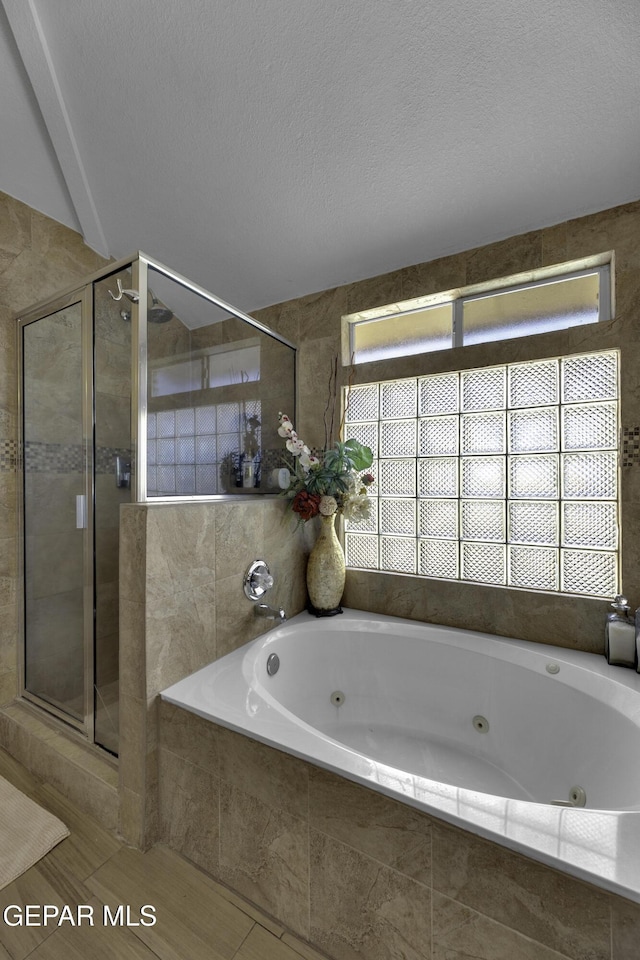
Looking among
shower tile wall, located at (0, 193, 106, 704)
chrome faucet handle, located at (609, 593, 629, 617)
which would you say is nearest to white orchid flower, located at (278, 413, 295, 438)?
shower tile wall, located at (0, 193, 106, 704)

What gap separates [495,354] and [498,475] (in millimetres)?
552

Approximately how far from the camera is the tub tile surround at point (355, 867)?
766 millimetres

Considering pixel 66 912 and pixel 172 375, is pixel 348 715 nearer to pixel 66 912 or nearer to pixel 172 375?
pixel 66 912

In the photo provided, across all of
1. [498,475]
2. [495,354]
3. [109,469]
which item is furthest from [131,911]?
[495,354]

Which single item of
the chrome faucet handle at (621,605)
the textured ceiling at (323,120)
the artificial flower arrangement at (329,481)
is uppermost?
the textured ceiling at (323,120)

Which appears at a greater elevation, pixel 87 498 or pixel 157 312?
pixel 157 312

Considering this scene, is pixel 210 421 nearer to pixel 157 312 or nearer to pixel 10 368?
pixel 157 312

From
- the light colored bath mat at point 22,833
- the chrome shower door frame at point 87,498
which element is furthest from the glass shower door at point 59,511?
the light colored bath mat at point 22,833

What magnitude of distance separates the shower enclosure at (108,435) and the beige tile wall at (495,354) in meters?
0.30

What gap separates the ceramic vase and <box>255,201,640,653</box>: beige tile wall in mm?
182

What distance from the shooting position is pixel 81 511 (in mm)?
1754

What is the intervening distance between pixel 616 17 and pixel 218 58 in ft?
3.98

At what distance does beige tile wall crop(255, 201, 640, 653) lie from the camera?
161cm

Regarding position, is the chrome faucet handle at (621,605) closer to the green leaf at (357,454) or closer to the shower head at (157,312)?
the green leaf at (357,454)
